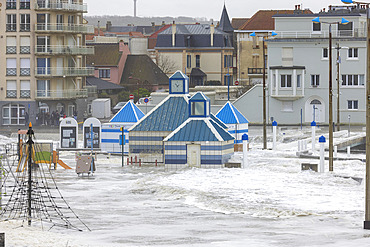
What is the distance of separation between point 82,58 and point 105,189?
5112 cm

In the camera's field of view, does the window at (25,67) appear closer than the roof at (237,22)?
Yes

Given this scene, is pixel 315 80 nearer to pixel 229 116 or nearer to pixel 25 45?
pixel 229 116

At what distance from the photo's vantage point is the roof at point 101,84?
9788 centimetres

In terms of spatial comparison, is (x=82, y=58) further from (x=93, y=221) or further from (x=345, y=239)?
(x=345, y=239)

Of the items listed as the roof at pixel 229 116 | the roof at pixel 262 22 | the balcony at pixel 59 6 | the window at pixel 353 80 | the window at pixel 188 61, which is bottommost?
the roof at pixel 229 116

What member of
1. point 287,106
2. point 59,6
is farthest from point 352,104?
point 59,6

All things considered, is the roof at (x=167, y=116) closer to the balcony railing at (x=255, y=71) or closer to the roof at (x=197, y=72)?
the balcony railing at (x=255, y=71)

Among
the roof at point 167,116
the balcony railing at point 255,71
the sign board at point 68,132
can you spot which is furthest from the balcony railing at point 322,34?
the roof at point 167,116

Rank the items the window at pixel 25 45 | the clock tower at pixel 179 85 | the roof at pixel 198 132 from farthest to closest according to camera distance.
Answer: the window at pixel 25 45
the clock tower at pixel 179 85
the roof at pixel 198 132

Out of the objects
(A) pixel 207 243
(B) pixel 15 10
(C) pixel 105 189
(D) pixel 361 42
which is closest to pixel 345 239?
(A) pixel 207 243

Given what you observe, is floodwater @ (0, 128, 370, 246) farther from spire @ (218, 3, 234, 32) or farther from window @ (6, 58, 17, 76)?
spire @ (218, 3, 234, 32)

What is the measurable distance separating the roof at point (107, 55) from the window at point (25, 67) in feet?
92.0

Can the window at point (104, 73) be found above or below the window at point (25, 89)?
above

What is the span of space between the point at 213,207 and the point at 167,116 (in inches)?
668
